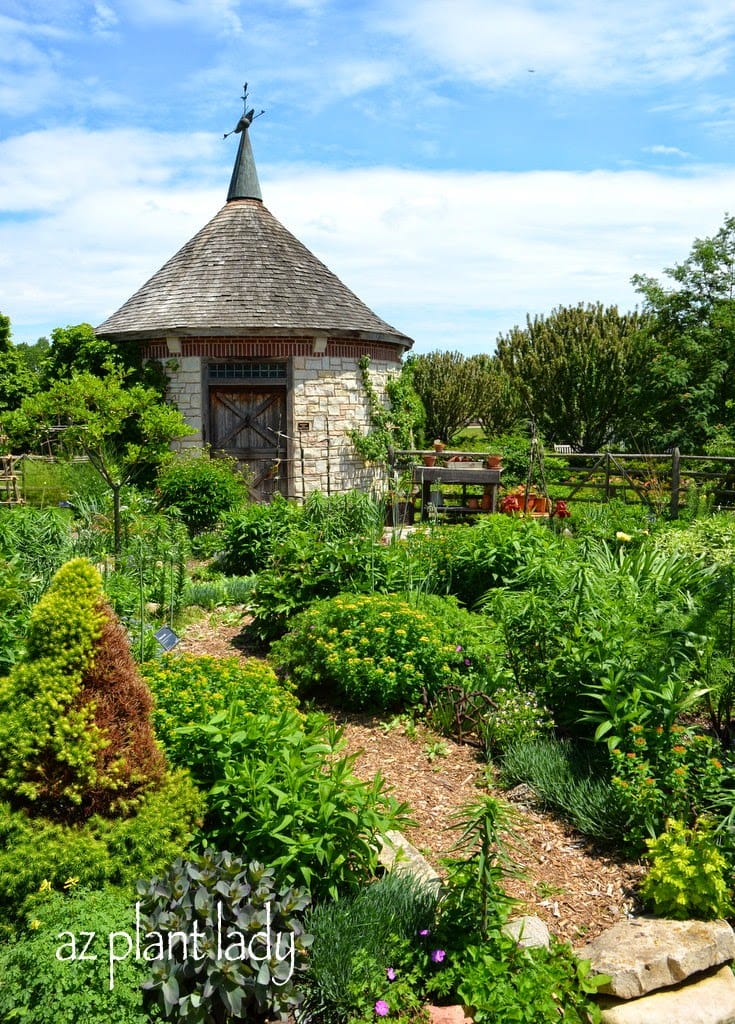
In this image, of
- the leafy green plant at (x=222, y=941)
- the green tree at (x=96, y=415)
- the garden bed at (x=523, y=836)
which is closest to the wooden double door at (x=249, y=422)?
the green tree at (x=96, y=415)

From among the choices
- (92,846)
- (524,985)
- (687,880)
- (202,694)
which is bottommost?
(524,985)

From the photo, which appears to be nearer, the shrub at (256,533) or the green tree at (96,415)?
the shrub at (256,533)

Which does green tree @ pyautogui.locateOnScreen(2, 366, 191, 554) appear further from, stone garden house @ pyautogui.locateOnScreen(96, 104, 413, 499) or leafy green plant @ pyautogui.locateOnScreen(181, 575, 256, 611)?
stone garden house @ pyautogui.locateOnScreen(96, 104, 413, 499)

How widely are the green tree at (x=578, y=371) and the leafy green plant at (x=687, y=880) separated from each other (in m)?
22.9

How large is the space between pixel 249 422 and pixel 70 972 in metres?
11.7

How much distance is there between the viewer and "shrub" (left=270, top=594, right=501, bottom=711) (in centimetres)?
515

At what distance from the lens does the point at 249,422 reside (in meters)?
13.9

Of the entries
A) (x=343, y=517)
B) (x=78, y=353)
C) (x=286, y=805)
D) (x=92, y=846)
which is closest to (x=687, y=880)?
(x=286, y=805)

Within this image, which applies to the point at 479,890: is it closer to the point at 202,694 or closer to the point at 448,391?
the point at 202,694

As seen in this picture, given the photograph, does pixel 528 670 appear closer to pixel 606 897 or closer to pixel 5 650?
pixel 606 897

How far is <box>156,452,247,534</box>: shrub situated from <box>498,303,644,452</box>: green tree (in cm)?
1647

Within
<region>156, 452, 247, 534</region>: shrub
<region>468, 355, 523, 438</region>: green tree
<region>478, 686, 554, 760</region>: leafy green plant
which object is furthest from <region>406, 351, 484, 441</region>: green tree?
<region>478, 686, 554, 760</region>: leafy green plant

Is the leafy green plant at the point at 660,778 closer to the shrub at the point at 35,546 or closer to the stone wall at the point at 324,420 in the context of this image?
the shrub at the point at 35,546

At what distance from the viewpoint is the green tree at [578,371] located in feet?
87.7
